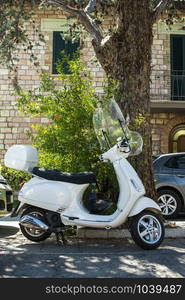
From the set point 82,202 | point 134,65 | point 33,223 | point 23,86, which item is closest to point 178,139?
point 23,86

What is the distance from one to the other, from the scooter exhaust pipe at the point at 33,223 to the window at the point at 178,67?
37.8 ft

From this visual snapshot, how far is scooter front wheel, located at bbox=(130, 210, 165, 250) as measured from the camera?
5203mm

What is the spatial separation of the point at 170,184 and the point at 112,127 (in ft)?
11.8

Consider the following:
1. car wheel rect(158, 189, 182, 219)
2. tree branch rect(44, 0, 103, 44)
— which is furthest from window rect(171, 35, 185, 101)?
tree branch rect(44, 0, 103, 44)

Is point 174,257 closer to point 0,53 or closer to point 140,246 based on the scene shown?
point 140,246

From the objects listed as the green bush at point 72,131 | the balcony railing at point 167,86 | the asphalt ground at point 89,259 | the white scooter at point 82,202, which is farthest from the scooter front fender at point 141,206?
the balcony railing at point 167,86

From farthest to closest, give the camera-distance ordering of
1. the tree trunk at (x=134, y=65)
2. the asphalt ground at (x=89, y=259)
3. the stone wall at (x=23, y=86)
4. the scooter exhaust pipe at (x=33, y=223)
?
the stone wall at (x=23, y=86) < the tree trunk at (x=134, y=65) < the scooter exhaust pipe at (x=33, y=223) < the asphalt ground at (x=89, y=259)

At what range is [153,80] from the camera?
51.8 ft

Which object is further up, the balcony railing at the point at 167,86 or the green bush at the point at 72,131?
the balcony railing at the point at 167,86

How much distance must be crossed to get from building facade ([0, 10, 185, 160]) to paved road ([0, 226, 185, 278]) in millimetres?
9850

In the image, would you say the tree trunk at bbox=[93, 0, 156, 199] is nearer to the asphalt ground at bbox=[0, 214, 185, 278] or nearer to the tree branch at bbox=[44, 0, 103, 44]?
the tree branch at bbox=[44, 0, 103, 44]

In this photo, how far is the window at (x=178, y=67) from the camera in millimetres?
15812

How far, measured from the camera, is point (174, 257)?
16.0ft

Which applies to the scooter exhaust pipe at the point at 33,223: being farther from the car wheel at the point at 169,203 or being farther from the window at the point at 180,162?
the window at the point at 180,162
